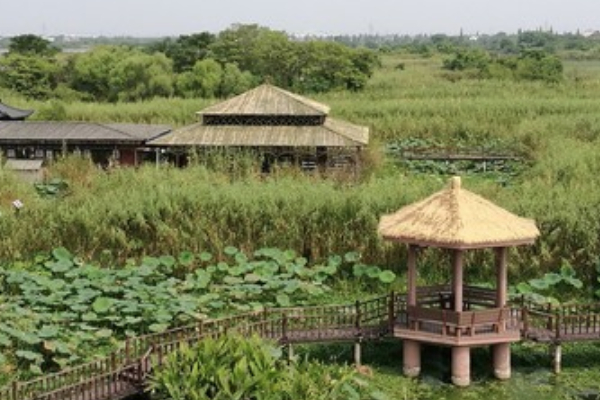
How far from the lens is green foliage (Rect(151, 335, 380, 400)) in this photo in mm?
10000

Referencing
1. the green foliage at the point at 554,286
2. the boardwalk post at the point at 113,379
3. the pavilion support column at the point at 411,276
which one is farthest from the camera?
the green foliage at the point at 554,286

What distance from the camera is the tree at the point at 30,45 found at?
224 feet

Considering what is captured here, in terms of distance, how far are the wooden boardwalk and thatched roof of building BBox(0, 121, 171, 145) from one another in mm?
13908

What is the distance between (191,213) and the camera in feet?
59.7

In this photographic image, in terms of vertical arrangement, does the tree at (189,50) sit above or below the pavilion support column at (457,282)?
above

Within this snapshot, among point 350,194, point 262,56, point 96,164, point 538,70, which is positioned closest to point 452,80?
point 538,70

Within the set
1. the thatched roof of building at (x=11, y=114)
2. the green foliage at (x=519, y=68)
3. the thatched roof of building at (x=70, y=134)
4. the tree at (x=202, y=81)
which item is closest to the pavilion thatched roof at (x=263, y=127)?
the thatched roof of building at (x=70, y=134)

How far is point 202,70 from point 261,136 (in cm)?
2323

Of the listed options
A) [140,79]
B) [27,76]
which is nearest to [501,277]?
[140,79]

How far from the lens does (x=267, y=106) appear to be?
25562 mm

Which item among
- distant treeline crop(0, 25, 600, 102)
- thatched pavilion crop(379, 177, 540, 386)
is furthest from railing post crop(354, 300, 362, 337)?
distant treeline crop(0, 25, 600, 102)

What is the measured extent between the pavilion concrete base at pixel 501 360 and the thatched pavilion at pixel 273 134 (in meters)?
11.4

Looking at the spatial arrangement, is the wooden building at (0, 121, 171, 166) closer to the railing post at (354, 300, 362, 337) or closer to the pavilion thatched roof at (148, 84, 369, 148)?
the pavilion thatched roof at (148, 84, 369, 148)

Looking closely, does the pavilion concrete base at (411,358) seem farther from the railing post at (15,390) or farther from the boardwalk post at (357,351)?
the railing post at (15,390)
